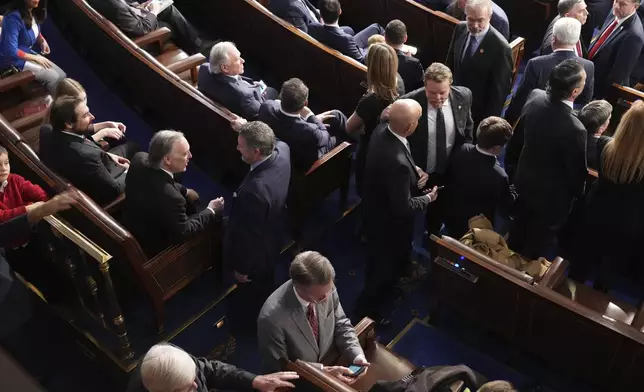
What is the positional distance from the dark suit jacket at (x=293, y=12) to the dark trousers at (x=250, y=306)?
1.99 m

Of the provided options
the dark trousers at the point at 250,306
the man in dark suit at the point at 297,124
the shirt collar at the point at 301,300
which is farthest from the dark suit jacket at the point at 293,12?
the shirt collar at the point at 301,300

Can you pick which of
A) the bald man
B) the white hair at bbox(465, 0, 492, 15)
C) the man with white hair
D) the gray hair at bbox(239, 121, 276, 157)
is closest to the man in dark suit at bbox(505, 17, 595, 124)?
the white hair at bbox(465, 0, 492, 15)

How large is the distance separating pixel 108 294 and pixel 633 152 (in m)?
2.26

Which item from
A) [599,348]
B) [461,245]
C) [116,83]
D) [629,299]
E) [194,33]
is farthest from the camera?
[194,33]

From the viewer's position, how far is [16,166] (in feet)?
9.98

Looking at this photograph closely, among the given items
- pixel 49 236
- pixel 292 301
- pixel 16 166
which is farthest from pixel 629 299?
pixel 16 166

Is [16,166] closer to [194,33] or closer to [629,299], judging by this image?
[194,33]

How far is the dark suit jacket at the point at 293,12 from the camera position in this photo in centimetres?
447

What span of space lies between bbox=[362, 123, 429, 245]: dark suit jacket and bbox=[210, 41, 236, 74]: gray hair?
3.20ft

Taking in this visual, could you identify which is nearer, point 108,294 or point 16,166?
point 108,294

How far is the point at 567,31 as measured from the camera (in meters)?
3.46

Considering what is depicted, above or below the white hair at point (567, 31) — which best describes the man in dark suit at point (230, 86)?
below

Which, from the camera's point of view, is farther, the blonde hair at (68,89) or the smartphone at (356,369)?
the blonde hair at (68,89)

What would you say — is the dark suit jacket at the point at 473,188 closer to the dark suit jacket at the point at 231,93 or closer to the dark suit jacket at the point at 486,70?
the dark suit jacket at the point at 486,70
